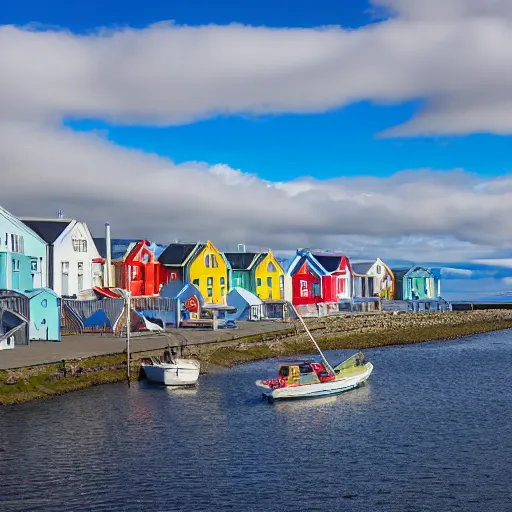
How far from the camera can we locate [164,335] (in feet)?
233

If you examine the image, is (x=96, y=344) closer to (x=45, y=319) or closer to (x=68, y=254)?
(x=45, y=319)

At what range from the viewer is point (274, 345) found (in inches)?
Result: 2933

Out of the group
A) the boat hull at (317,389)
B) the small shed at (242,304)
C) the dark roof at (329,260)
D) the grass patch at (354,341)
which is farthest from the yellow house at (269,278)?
the boat hull at (317,389)

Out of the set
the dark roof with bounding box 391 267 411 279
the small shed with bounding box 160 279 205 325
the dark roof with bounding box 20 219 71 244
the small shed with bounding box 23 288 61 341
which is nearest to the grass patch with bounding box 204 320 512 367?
the small shed with bounding box 160 279 205 325

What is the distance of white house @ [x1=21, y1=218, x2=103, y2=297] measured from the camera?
7912 centimetres

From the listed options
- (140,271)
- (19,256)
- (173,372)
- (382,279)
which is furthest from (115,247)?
(382,279)

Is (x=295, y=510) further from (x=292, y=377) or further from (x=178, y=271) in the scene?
(x=178, y=271)

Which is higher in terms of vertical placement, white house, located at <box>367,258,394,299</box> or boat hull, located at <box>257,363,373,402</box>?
white house, located at <box>367,258,394,299</box>

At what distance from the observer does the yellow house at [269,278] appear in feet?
343

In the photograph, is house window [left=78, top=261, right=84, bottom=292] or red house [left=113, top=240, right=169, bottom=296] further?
red house [left=113, top=240, right=169, bottom=296]

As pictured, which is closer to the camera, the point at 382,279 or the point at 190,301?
the point at 190,301

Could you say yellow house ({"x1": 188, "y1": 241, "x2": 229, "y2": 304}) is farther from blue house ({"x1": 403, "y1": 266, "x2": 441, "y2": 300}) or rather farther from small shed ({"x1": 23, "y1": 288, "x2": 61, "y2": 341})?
blue house ({"x1": 403, "y1": 266, "x2": 441, "y2": 300})

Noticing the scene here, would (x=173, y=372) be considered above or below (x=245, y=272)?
below

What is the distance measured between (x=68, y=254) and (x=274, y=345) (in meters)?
24.3
